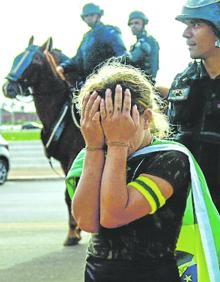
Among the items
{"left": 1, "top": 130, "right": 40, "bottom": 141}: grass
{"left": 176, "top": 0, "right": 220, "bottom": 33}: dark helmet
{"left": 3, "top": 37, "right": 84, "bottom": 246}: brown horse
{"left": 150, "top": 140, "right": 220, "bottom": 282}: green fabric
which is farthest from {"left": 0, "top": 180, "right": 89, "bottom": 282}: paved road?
{"left": 1, "top": 130, "right": 40, "bottom": 141}: grass

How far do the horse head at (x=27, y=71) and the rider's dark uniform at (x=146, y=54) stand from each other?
1045mm

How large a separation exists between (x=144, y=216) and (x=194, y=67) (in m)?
1.64

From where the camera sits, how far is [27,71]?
8.79 m

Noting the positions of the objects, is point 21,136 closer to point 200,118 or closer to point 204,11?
point 200,118

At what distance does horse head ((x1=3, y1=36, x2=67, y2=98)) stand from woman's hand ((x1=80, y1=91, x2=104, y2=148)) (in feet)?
20.1

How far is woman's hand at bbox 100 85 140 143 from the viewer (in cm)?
263

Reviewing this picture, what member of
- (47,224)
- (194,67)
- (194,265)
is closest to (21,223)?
(47,224)

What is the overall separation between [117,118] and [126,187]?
9.4 inches

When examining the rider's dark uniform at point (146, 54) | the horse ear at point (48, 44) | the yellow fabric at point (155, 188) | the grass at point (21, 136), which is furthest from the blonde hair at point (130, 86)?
the grass at point (21, 136)

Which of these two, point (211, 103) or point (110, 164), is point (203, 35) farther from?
point (110, 164)

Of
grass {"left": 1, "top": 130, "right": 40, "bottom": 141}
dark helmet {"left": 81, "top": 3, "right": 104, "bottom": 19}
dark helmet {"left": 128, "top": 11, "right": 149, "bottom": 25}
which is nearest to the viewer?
dark helmet {"left": 81, "top": 3, "right": 104, "bottom": 19}

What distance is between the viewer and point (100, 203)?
2654 mm

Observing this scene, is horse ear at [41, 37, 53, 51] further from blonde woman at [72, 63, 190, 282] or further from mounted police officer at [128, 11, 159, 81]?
blonde woman at [72, 63, 190, 282]

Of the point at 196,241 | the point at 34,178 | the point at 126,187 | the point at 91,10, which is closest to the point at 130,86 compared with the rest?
the point at 126,187
